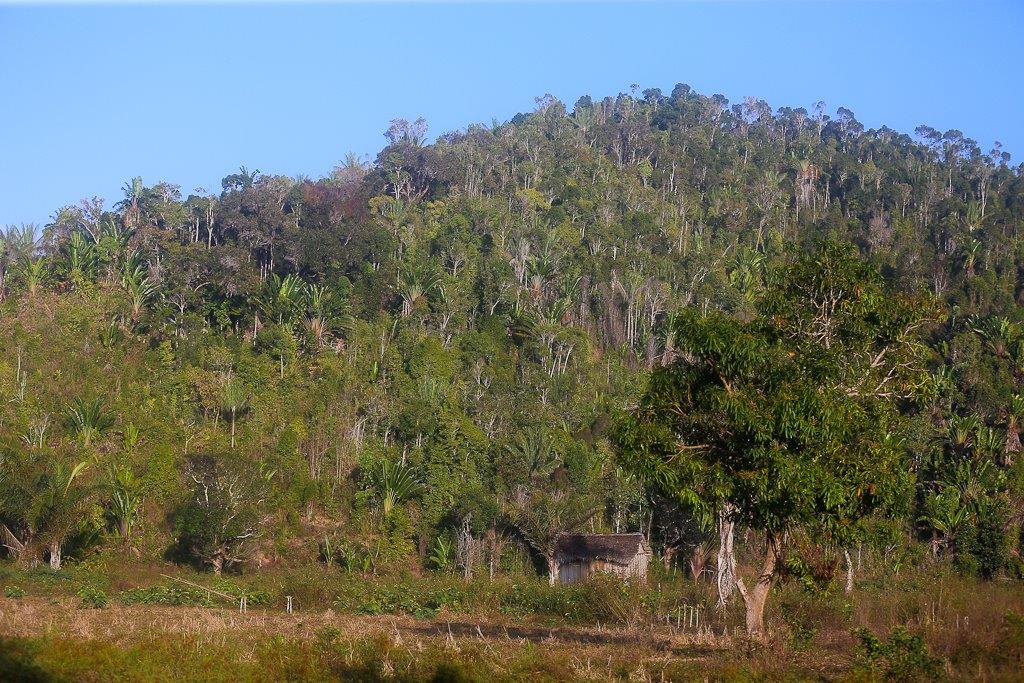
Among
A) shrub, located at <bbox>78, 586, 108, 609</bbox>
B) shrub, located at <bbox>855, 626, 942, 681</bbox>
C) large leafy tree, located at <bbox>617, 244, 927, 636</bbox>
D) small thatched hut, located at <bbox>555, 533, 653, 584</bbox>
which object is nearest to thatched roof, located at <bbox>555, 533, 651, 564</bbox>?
small thatched hut, located at <bbox>555, 533, 653, 584</bbox>

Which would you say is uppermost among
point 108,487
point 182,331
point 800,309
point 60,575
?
point 182,331

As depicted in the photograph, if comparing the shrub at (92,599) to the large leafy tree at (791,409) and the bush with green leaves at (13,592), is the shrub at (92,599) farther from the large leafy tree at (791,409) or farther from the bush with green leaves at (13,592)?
the large leafy tree at (791,409)

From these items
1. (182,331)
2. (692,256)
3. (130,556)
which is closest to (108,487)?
(130,556)

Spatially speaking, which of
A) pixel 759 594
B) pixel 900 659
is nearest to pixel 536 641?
pixel 759 594

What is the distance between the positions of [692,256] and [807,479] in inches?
1859

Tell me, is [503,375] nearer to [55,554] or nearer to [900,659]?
[55,554]

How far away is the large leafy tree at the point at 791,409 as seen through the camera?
14.1m

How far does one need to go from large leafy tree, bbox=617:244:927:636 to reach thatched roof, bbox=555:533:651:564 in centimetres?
1961

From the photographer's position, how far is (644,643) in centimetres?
1778

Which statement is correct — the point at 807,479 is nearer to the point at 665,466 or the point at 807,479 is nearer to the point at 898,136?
the point at 665,466

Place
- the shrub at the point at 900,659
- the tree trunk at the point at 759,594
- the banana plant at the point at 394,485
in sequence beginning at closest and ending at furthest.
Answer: the shrub at the point at 900,659
the tree trunk at the point at 759,594
the banana plant at the point at 394,485

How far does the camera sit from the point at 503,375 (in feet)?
159

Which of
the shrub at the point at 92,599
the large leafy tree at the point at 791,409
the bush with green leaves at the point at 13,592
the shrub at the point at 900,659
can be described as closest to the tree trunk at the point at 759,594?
the large leafy tree at the point at 791,409

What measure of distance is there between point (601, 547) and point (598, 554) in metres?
0.25
